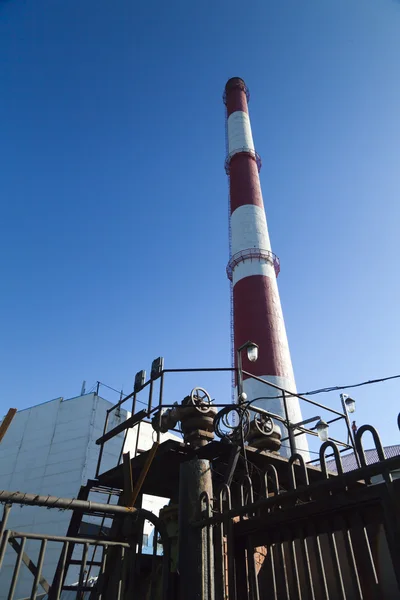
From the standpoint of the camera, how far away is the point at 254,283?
599 inches

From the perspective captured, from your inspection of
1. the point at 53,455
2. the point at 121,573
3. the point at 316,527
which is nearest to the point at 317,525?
the point at 316,527

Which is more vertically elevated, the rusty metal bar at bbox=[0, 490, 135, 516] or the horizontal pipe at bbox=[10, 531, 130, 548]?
the rusty metal bar at bbox=[0, 490, 135, 516]

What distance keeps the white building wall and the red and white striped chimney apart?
22.7 ft

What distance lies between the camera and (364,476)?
101 inches

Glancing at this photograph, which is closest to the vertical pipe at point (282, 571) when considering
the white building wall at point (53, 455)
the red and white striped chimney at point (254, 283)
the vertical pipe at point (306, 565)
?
the vertical pipe at point (306, 565)

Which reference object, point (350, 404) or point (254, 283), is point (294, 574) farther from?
point (254, 283)

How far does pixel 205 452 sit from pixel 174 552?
1654mm

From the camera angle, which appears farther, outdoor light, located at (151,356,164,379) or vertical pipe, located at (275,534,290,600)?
outdoor light, located at (151,356,164,379)

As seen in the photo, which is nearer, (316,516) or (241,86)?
(316,516)

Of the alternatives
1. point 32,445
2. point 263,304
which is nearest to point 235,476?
point 263,304

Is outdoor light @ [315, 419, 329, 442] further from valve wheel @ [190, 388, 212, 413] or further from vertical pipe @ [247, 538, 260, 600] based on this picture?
vertical pipe @ [247, 538, 260, 600]

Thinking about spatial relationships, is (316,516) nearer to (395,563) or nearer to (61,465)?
(395,563)

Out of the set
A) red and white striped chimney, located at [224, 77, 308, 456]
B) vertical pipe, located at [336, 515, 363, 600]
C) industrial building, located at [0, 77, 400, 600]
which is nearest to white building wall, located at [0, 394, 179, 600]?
industrial building, located at [0, 77, 400, 600]

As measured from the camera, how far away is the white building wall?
56.9 feet
